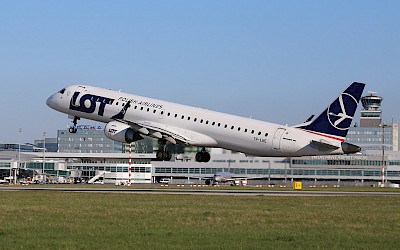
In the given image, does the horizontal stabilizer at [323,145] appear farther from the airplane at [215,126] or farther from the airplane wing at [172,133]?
the airplane wing at [172,133]

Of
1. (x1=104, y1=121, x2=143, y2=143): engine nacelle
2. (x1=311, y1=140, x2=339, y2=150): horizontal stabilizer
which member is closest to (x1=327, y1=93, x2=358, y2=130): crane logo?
(x1=311, y1=140, x2=339, y2=150): horizontal stabilizer

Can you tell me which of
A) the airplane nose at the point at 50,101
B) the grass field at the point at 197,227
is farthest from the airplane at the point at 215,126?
the grass field at the point at 197,227

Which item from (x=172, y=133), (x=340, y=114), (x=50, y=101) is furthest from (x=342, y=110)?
(x=50, y=101)

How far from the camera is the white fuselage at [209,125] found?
6212 cm

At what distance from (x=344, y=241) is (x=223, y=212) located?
1656cm

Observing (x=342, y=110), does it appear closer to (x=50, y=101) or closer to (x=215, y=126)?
(x=215, y=126)

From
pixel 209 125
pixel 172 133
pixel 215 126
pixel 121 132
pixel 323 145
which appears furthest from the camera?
pixel 121 132

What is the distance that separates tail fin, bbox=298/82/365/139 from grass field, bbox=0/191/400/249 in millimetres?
12724

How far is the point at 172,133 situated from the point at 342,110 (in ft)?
57.4

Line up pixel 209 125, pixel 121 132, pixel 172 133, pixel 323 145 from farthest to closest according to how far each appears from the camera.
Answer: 1. pixel 121 132
2. pixel 172 133
3. pixel 209 125
4. pixel 323 145

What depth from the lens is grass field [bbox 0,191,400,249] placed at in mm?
28172

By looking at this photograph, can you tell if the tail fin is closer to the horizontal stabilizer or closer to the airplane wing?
the horizontal stabilizer

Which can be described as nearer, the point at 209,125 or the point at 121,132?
the point at 209,125

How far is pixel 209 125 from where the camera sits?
2514 inches
